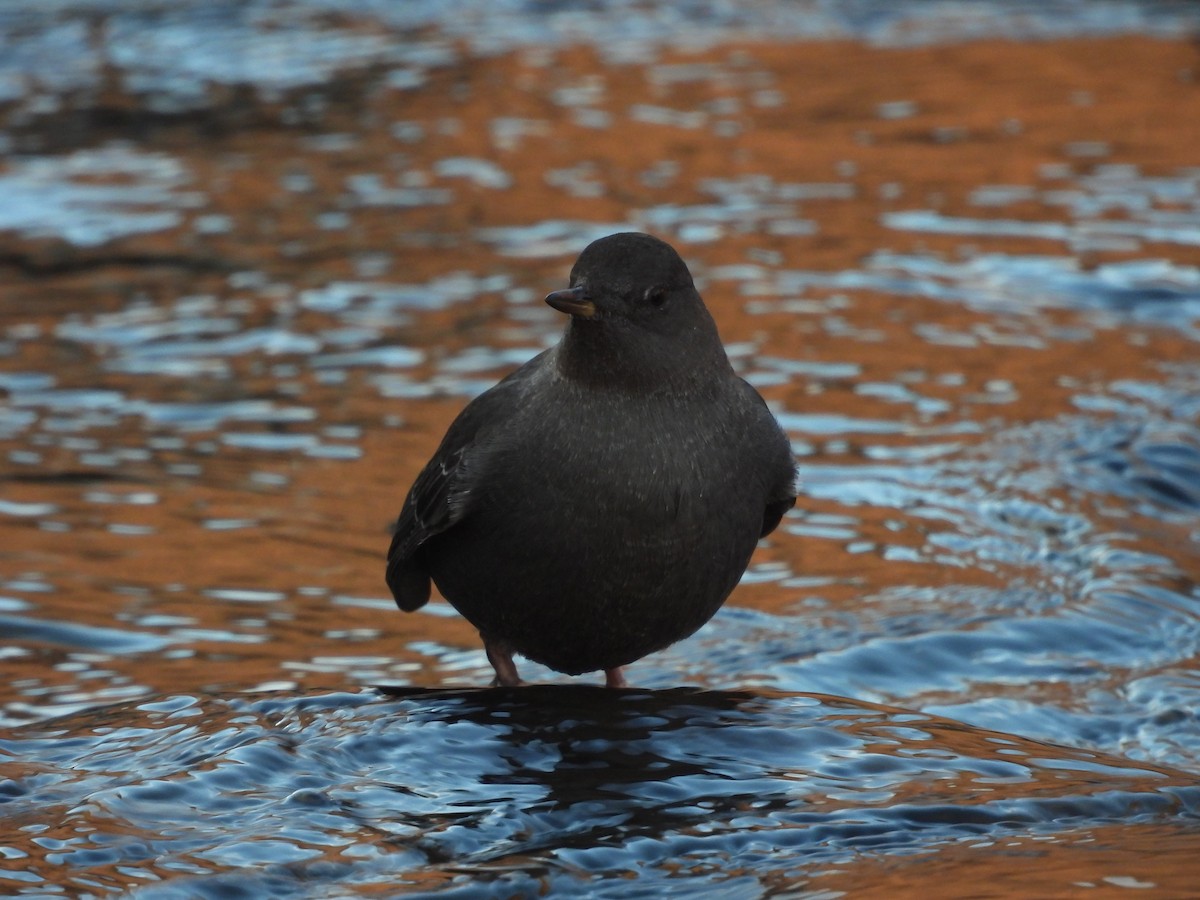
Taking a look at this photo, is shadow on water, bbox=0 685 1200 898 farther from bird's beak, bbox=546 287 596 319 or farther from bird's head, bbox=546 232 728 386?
bird's beak, bbox=546 287 596 319

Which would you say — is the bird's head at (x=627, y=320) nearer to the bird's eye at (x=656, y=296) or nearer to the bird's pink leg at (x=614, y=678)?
the bird's eye at (x=656, y=296)

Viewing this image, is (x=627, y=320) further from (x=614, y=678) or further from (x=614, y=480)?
(x=614, y=678)

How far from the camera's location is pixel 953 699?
5.46 metres

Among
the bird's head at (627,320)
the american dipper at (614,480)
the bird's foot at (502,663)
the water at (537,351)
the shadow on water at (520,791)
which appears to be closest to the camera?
the shadow on water at (520,791)

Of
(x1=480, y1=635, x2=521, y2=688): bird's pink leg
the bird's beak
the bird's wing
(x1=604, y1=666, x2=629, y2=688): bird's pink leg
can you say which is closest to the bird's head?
the bird's beak

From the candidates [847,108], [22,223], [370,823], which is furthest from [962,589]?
[847,108]

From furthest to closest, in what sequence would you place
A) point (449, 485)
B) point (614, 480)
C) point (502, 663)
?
point (502, 663) → point (449, 485) → point (614, 480)

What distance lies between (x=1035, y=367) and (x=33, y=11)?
1053 centimetres

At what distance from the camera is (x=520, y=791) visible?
4129 mm

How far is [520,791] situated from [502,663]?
738mm

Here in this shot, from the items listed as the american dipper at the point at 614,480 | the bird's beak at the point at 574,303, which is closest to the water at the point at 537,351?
the american dipper at the point at 614,480

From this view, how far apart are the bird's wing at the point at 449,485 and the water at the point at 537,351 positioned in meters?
0.43

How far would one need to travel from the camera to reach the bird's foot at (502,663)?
188 inches

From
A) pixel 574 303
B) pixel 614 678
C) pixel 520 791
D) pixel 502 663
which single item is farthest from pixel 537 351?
pixel 520 791
